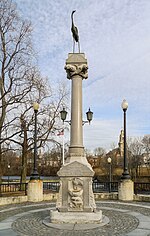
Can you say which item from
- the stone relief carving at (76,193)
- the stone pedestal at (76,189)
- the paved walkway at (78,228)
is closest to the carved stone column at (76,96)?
the stone pedestal at (76,189)

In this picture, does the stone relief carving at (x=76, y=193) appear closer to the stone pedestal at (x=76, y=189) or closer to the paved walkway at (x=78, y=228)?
the stone pedestal at (x=76, y=189)

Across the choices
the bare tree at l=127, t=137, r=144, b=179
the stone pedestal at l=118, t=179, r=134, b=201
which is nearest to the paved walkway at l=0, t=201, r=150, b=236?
the stone pedestal at l=118, t=179, r=134, b=201

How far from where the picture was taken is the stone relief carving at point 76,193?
873 cm

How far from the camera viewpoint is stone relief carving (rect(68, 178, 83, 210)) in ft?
28.6

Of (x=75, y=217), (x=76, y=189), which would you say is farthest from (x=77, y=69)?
(x=75, y=217)

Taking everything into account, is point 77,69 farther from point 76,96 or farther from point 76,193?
point 76,193

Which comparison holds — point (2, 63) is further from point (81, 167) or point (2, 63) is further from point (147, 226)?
point (147, 226)

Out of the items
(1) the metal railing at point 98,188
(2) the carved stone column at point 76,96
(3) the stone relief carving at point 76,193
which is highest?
(2) the carved stone column at point 76,96

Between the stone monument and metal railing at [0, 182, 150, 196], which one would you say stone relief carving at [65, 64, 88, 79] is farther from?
metal railing at [0, 182, 150, 196]

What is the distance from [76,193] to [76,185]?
257 millimetres

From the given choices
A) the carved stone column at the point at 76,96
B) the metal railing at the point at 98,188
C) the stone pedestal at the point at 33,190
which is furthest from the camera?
the metal railing at the point at 98,188

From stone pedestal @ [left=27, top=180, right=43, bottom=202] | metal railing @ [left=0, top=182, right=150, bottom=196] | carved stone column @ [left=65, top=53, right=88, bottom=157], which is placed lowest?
metal railing @ [left=0, top=182, right=150, bottom=196]

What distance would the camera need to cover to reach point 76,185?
884 centimetres

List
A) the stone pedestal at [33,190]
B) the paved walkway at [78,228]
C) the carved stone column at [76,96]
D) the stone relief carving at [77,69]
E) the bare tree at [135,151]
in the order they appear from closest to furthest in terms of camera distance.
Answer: the paved walkway at [78,228], the carved stone column at [76,96], the stone relief carving at [77,69], the stone pedestal at [33,190], the bare tree at [135,151]
